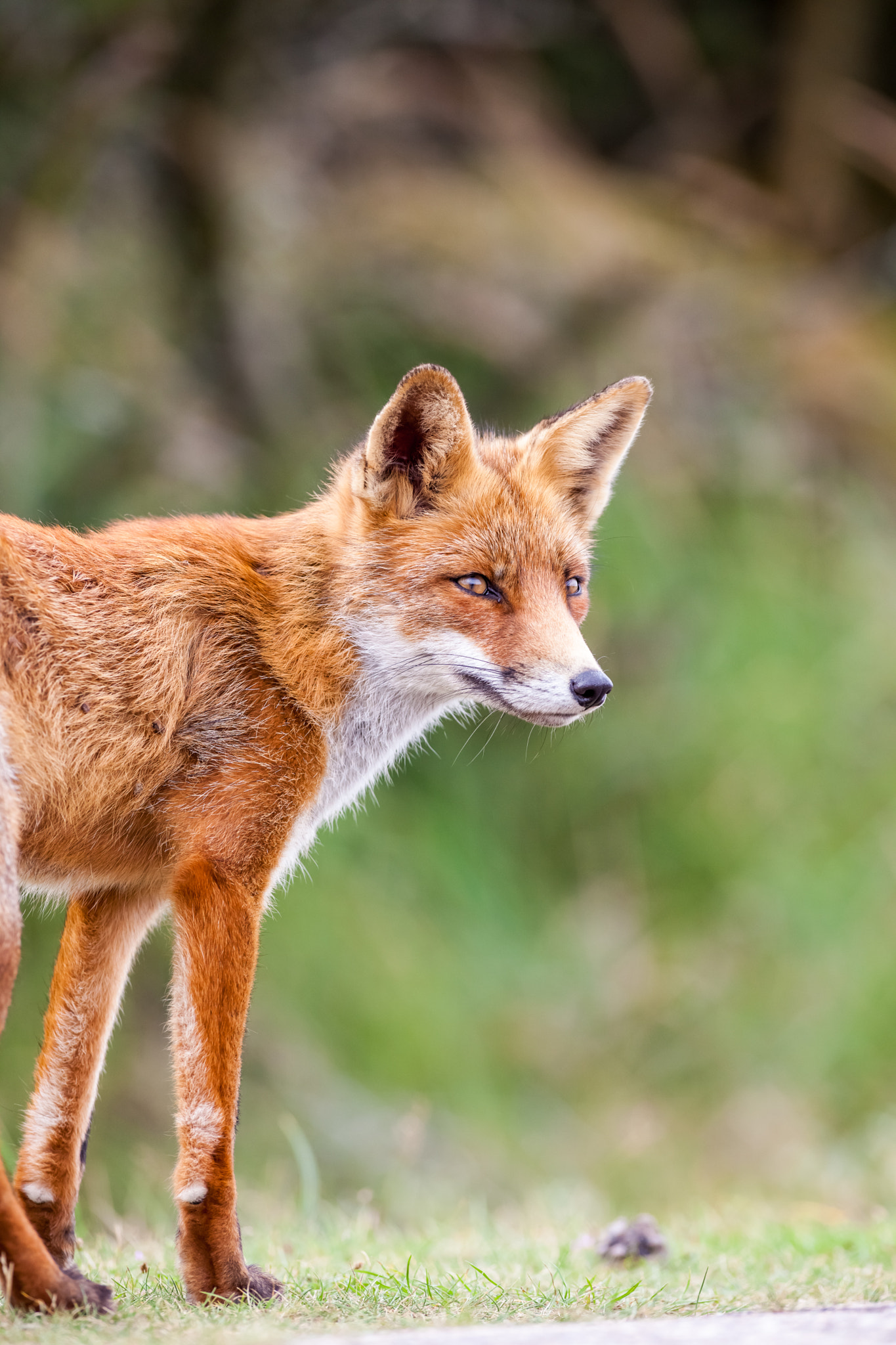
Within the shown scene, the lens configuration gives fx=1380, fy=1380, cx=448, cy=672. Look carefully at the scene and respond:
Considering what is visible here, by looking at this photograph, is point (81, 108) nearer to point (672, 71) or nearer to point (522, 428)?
point (522, 428)

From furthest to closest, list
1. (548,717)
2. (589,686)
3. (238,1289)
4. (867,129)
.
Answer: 1. (867,129)
2. (548,717)
3. (589,686)
4. (238,1289)

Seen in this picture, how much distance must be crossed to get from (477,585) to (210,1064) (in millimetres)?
1612

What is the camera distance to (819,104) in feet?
41.1

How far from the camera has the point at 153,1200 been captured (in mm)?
6137

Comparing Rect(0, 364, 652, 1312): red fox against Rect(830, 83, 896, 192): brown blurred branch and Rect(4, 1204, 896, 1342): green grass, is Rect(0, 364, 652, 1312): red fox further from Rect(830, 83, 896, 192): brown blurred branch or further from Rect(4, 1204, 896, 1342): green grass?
Rect(830, 83, 896, 192): brown blurred branch

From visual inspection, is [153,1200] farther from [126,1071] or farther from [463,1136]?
[463,1136]

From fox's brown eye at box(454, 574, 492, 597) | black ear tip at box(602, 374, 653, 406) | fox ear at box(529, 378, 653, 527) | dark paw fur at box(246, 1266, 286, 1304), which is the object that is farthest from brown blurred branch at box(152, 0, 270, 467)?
dark paw fur at box(246, 1266, 286, 1304)

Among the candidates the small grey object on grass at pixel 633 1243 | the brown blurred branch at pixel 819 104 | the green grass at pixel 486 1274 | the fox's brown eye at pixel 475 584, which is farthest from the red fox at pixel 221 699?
the brown blurred branch at pixel 819 104

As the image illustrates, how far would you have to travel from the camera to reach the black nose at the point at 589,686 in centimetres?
402

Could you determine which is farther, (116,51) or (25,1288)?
(116,51)

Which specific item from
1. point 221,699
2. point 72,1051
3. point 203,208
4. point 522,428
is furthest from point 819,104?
point 72,1051

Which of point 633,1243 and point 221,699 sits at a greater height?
point 221,699

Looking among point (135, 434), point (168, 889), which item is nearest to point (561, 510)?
point (168, 889)

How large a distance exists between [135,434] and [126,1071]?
3795 mm
